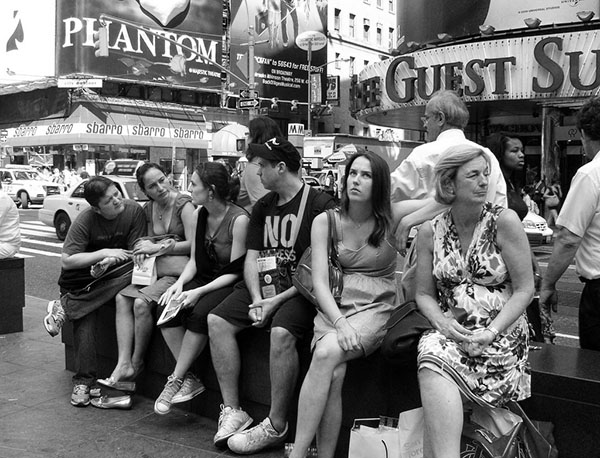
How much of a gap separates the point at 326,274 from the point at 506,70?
17.9m

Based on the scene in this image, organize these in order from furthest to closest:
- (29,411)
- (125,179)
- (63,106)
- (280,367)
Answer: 1. (63,106)
2. (125,179)
3. (29,411)
4. (280,367)

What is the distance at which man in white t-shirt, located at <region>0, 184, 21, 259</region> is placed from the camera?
6.79 metres

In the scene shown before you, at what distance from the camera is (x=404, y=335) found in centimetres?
337

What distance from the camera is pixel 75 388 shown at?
5.15m

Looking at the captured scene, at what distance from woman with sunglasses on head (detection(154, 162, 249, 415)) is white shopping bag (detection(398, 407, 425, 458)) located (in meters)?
1.76

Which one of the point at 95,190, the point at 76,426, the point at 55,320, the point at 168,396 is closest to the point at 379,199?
the point at 168,396

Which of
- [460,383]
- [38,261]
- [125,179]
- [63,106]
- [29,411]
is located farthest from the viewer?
[63,106]

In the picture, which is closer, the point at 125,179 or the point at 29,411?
the point at 29,411

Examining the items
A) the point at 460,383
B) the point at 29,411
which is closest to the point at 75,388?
the point at 29,411

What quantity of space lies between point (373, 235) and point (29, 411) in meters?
2.88

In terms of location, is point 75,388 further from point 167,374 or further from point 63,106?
point 63,106

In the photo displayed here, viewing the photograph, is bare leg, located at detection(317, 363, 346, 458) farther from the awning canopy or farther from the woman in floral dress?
the awning canopy

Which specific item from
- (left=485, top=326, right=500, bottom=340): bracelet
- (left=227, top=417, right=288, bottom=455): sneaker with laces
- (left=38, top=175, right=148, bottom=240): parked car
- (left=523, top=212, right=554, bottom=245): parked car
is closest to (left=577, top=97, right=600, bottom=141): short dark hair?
(left=485, top=326, right=500, bottom=340): bracelet

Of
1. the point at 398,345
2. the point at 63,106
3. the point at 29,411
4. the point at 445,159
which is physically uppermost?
the point at 63,106
